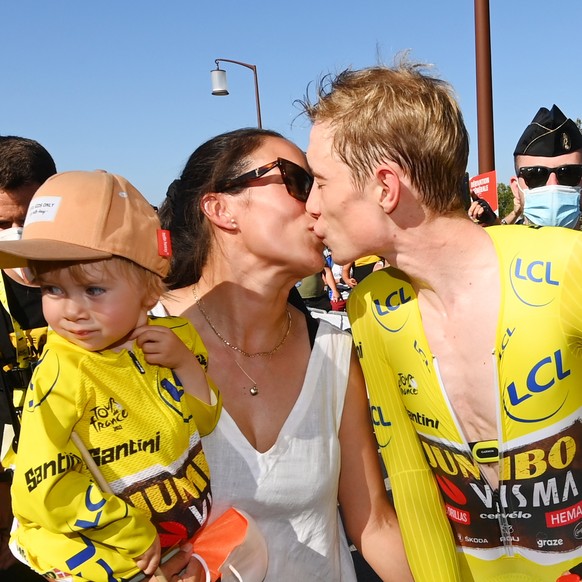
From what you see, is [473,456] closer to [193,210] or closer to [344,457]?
[344,457]

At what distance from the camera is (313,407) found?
226 centimetres

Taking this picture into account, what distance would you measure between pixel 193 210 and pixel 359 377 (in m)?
0.94

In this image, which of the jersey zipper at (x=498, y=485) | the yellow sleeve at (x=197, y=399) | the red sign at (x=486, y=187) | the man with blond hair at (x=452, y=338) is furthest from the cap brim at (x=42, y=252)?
the red sign at (x=486, y=187)

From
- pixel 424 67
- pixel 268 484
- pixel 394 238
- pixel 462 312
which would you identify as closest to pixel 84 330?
pixel 268 484

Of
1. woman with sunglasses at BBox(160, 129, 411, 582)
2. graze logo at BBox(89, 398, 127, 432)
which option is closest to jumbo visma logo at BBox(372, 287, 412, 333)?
woman with sunglasses at BBox(160, 129, 411, 582)

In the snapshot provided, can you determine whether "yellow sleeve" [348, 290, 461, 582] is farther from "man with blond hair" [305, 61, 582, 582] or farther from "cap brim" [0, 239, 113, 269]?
"cap brim" [0, 239, 113, 269]

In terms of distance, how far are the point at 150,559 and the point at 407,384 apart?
93 centimetres

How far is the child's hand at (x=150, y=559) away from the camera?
5.30ft

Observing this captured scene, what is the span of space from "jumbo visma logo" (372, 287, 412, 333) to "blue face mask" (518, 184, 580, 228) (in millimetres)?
2415

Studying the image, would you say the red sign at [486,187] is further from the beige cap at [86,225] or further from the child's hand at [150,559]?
the child's hand at [150,559]

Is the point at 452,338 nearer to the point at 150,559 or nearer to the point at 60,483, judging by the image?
the point at 150,559

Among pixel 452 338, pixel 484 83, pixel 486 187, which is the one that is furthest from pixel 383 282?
pixel 484 83

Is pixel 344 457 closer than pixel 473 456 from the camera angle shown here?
No

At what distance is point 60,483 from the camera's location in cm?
153
